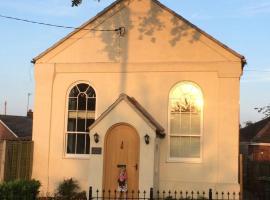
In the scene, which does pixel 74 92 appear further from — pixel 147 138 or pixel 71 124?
pixel 147 138

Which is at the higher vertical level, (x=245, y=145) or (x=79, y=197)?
(x=245, y=145)

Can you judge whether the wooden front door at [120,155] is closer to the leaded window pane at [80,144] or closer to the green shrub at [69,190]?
the green shrub at [69,190]

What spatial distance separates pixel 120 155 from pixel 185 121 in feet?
9.44

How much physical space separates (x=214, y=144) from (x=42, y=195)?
6.96 metres

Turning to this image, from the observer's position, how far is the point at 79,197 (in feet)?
60.4

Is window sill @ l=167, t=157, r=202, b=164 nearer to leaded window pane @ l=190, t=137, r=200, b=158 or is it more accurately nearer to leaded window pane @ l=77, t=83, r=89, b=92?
leaded window pane @ l=190, t=137, r=200, b=158

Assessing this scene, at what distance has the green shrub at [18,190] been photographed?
41.5 ft

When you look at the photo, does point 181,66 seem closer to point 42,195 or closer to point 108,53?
point 108,53

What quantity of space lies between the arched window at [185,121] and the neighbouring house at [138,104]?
0.12 ft

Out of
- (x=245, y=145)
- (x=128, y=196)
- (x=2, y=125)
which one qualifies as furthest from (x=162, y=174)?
(x=2, y=125)


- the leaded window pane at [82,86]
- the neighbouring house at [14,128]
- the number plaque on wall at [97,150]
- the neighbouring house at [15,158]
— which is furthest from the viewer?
the neighbouring house at [14,128]

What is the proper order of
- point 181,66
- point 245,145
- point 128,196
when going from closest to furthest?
point 128,196
point 181,66
point 245,145

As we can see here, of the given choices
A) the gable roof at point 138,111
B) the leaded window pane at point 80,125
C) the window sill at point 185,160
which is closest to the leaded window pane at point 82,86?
the leaded window pane at point 80,125

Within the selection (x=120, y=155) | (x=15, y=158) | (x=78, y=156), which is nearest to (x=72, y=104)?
(x=78, y=156)
